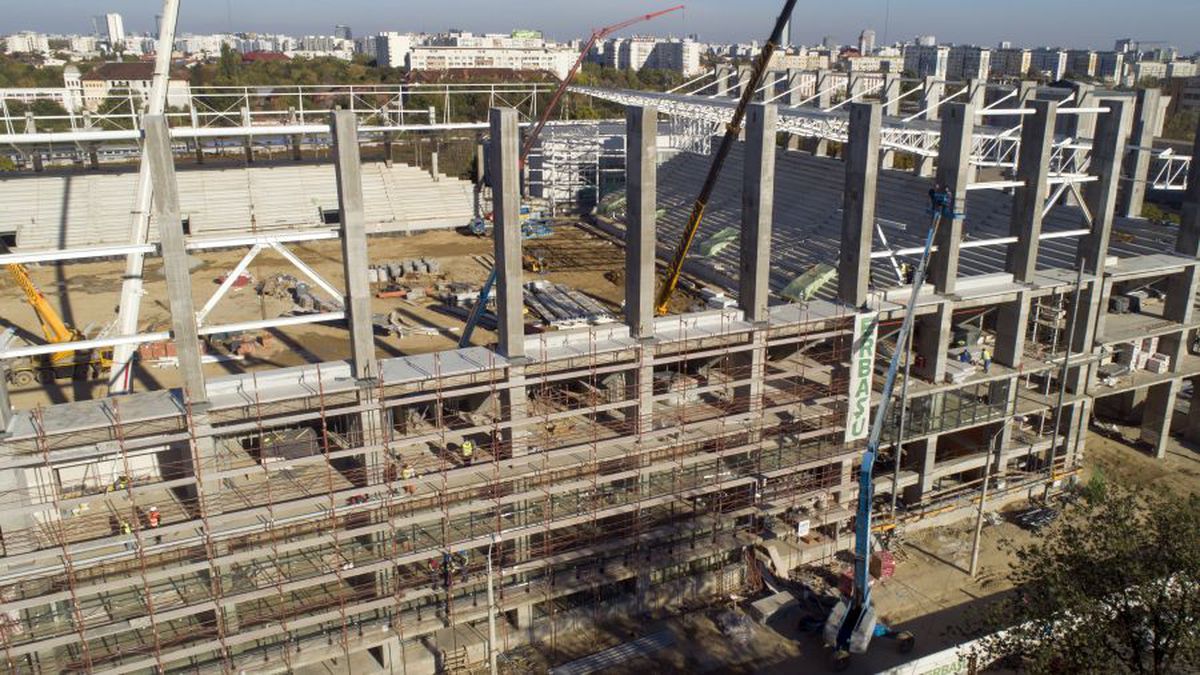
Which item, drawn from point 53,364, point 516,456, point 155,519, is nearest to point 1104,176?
point 516,456

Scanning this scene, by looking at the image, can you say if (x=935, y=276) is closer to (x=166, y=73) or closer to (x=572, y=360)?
(x=572, y=360)

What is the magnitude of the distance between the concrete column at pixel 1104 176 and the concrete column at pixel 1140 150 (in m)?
4.89

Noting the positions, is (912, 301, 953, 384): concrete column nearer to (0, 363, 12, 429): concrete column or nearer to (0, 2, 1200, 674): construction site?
(0, 2, 1200, 674): construction site

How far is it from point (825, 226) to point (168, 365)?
24393 millimetres

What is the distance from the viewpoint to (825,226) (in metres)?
34.2

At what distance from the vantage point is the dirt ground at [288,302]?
2248 centimetres

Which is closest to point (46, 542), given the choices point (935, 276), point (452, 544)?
point (452, 544)

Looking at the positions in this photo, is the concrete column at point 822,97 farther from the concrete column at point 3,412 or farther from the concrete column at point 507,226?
the concrete column at point 3,412

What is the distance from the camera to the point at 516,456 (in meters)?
14.5

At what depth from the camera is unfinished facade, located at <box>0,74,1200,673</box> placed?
1228 cm

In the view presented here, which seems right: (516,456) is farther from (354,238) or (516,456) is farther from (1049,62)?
(1049,62)

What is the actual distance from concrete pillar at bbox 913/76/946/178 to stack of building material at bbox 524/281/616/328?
1497 centimetres

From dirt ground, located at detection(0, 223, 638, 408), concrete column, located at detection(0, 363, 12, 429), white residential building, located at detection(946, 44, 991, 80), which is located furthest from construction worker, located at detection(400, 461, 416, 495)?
white residential building, located at detection(946, 44, 991, 80)

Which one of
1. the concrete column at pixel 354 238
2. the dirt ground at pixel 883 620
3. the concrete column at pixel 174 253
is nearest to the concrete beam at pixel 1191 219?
the dirt ground at pixel 883 620
